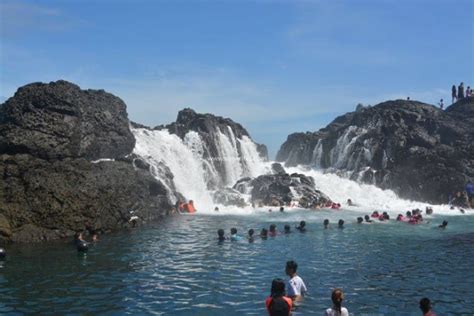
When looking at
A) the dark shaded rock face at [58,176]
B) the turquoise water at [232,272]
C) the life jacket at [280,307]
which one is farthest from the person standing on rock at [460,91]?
the life jacket at [280,307]

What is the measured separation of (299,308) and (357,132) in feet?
210

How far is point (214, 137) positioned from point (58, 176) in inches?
1552

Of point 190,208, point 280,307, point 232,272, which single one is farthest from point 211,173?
point 280,307

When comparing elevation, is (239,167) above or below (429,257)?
above

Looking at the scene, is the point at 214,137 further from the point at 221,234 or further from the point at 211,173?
the point at 221,234

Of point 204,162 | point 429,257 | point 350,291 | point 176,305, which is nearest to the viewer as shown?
point 176,305

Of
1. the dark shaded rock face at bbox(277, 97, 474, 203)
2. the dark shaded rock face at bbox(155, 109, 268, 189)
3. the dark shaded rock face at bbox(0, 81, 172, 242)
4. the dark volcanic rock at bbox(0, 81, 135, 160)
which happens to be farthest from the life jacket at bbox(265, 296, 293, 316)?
the dark shaded rock face at bbox(155, 109, 268, 189)

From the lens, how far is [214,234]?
3612 cm

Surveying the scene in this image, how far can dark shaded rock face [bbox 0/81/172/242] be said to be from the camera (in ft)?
110

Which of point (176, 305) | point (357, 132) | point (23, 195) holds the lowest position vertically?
point (176, 305)

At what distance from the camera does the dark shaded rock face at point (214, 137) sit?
7144cm

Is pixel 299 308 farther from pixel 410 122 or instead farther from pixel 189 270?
pixel 410 122

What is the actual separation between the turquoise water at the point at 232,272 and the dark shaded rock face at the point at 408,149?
26620 mm

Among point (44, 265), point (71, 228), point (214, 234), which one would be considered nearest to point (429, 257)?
point (214, 234)
